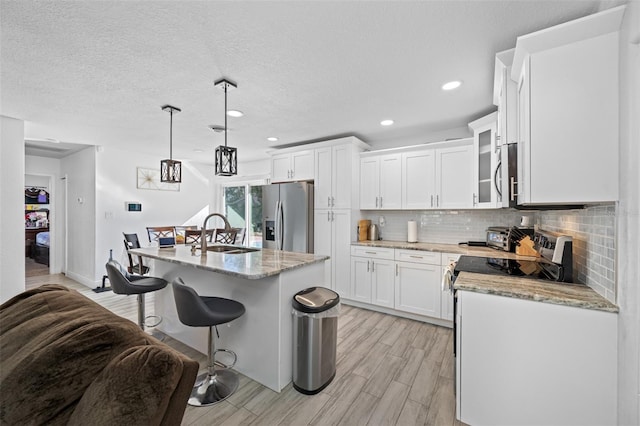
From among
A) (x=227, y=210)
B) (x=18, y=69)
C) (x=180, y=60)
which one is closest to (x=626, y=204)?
(x=180, y=60)

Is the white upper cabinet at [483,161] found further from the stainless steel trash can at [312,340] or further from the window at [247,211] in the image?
the window at [247,211]

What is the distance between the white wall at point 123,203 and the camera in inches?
Result: 183

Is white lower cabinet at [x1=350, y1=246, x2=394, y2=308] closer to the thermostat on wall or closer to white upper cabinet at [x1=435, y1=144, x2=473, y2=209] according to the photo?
white upper cabinet at [x1=435, y1=144, x2=473, y2=209]

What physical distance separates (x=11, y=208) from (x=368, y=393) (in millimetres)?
4311

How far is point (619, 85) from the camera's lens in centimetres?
126

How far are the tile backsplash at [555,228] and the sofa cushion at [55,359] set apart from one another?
2.14 metres

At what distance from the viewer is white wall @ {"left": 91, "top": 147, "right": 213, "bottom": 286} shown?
4637 millimetres

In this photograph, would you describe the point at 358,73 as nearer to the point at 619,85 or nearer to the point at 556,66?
the point at 556,66

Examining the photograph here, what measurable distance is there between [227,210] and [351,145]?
3.88m

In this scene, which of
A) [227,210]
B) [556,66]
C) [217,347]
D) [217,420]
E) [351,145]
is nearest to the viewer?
[556,66]

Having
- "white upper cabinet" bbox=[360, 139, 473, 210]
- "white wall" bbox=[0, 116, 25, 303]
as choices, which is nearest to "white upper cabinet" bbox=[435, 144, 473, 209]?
"white upper cabinet" bbox=[360, 139, 473, 210]

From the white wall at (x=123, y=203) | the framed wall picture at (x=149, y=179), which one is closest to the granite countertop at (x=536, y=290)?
the white wall at (x=123, y=203)

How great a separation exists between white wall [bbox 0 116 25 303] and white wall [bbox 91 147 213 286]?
4.71ft

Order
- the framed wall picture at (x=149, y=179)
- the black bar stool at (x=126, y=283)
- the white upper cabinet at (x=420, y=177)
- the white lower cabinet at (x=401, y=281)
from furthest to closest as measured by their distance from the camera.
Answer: the framed wall picture at (x=149, y=179), the white upper cabinet at (x=420, y=177), the white lower cabinet at (x=401, y=281), the black bar stool at (x=126, y=283)
